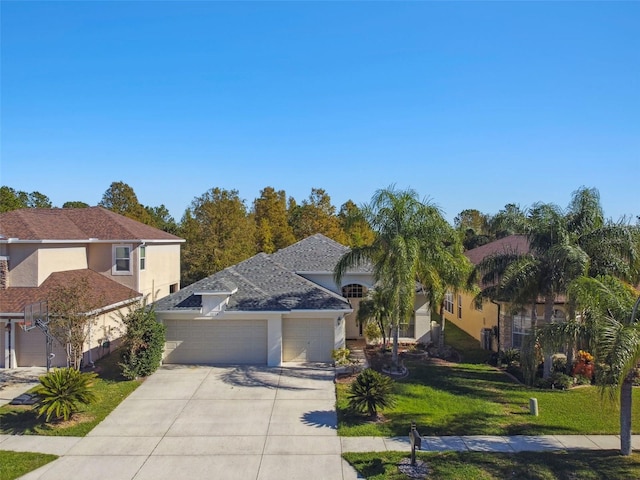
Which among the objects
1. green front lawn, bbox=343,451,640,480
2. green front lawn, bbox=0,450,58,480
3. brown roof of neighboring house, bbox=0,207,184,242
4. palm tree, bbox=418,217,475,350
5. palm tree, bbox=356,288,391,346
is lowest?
green front lawn, bbox=343,451,640,480

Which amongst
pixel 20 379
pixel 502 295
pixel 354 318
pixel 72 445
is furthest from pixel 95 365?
pixel 502 295

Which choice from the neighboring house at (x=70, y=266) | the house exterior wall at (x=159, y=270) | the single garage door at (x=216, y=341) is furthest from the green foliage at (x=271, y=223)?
the single garage door at (x=216, y=341)

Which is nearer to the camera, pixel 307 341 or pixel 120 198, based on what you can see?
pixel 307 341

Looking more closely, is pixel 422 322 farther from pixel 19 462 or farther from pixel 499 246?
pixel 19 462

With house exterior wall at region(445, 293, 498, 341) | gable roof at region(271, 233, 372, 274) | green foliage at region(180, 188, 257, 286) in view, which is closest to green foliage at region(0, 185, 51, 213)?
green foliage at region(180, 188, 257, 286)

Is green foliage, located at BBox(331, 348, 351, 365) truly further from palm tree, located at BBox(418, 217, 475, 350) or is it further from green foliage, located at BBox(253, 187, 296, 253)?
green foliage, located at BBox(253, 187, 296, 253)

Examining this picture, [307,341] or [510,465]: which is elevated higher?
[307,341]

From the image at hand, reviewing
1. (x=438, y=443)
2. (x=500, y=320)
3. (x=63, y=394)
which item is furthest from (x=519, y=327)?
(x=63, y=394)
